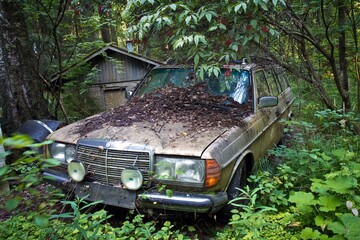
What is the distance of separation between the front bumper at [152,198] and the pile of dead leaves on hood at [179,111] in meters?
0.73

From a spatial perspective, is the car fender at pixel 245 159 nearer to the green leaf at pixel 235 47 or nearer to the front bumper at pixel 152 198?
the front bumper at pixel 152 198

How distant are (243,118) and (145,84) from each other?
1852 millimetres

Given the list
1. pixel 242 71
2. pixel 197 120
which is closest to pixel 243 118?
pixel 197 120

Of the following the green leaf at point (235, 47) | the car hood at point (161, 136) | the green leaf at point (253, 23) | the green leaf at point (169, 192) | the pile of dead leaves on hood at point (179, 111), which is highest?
the green leaf at point (253, 23)

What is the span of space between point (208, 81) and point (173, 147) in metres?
1.69

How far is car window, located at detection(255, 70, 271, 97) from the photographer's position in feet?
14.2

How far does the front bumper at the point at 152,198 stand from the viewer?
268 centimetres

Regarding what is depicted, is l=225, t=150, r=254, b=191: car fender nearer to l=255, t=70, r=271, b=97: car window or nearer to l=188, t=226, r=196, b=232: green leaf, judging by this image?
l=188, t=226, r=196, b=232: green leaf

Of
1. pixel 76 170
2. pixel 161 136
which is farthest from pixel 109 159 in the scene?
pixel 161 136

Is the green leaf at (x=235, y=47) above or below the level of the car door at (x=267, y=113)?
above

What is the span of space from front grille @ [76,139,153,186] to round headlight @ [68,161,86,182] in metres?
0.04

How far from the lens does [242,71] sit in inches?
165

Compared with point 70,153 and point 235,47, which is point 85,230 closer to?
point 70,153

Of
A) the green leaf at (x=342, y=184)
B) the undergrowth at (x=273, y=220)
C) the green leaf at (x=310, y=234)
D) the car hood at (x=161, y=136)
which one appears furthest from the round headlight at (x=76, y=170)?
the green leaf at (x=342, y=184)
